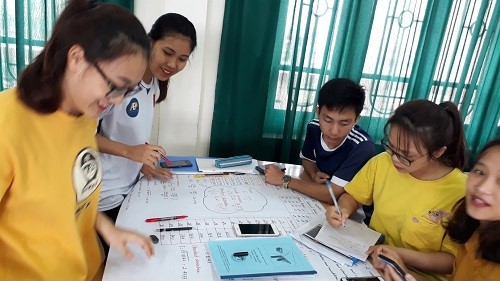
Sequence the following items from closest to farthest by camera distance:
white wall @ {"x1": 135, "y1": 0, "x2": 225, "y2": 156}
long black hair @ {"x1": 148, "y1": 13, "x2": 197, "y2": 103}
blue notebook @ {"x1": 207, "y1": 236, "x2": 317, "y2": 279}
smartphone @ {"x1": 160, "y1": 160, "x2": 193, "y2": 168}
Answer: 1. blue notebook @ {"x1": 207, "y1": 236, "x2": 317, "y2": 279}
2. long black hair @ {"x1": 148, "y1": 13, "x2": 197, "y2": 103}
3. smartphone @ {"x1": 160, "y1": 160, "x2": 193, "y2": 168}
4. white wall @ {"x1": 135, "y1": 0, "x2": 225, "y2": 156}

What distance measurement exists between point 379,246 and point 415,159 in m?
0.34

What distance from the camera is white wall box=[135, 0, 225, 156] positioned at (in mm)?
2086

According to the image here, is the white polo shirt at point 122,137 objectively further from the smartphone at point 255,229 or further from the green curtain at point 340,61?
the green curtain at point 340,61

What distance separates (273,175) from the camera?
171 cm

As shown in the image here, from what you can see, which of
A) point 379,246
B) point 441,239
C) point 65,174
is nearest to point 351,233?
point 379,246

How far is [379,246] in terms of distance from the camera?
47.1 inches

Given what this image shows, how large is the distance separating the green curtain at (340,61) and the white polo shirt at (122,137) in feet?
2.52

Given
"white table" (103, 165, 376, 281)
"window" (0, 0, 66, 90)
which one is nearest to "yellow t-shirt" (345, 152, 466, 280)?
"white table" (103, 165, 376, 281)

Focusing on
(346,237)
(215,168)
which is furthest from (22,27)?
(346,237)

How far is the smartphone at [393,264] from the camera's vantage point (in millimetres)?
1102

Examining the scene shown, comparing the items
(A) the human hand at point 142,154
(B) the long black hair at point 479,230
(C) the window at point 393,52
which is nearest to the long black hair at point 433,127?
(B) the long black hair at point 479,230

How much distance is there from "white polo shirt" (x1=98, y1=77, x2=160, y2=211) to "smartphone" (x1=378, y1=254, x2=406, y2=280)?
101cm

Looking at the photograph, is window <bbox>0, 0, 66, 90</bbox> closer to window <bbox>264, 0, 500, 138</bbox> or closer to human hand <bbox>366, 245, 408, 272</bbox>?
window <bbox>264, 0, 500, 138</bbox>

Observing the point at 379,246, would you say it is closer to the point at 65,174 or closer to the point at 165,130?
the point at 65,174
